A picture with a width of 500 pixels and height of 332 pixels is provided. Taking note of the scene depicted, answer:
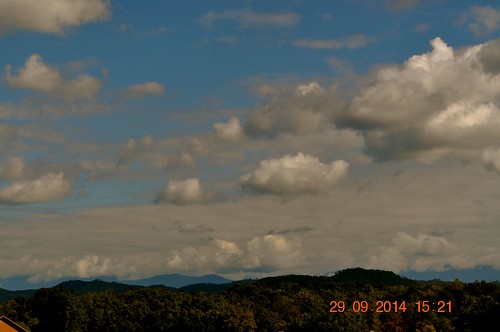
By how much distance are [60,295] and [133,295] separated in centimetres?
1899

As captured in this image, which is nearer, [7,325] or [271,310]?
[7,325]

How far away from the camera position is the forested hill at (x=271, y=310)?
391ft

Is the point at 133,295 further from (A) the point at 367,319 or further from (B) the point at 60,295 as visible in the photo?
(A) the point at 367,319

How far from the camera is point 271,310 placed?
175 meters

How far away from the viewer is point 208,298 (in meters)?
170

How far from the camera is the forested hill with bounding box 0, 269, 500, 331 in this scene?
119 meters
